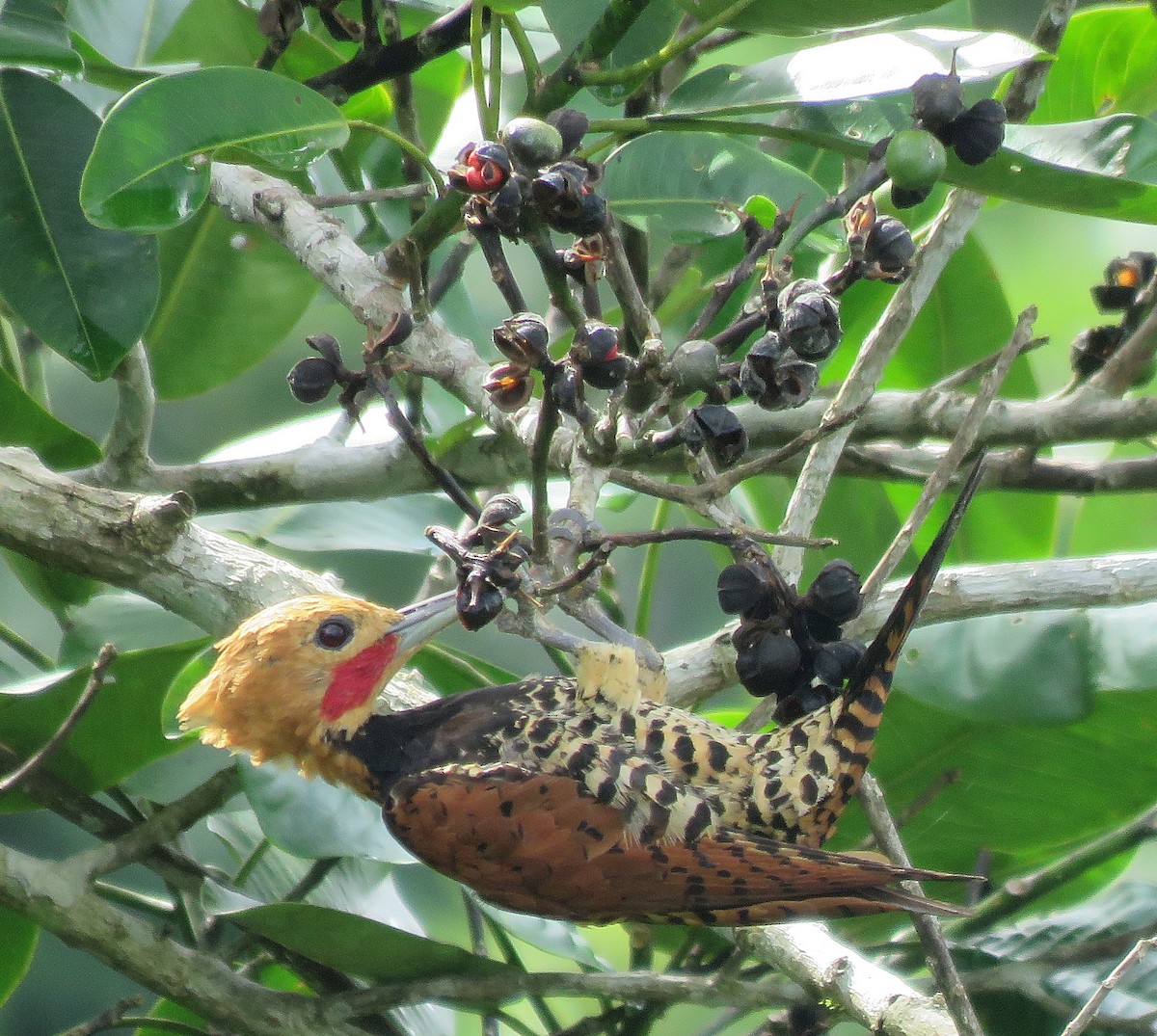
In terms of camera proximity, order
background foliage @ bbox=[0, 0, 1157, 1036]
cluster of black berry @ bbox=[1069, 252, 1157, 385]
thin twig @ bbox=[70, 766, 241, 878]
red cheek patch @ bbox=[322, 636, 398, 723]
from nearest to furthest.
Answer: background foliage @ bbox=[0, 0, 1157, 1036], thin twig @ bbox=[70, 766, 241, 878], red cheek patch @ bbox=[322, 636, 398, 723], cluster of black berry @ bbox=[1069, 252, 1157, 385]

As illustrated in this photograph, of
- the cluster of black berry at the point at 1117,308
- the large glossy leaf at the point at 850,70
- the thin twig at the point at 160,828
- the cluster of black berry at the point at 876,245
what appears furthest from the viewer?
the cluster of black berry at the point at 1117,308

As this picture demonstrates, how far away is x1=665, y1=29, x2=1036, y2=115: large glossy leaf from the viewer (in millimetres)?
1954

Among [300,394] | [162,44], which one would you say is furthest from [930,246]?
[162,44]

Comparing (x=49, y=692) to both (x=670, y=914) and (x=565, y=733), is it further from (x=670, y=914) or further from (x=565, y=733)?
(x=670, y=914)

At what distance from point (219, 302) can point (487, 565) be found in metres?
2.09

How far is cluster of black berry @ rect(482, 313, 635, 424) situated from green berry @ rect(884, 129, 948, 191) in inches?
17.2

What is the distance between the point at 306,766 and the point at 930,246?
1563 mm

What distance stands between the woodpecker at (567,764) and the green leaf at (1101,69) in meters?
1.48

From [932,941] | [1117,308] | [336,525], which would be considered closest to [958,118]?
[1117,308]

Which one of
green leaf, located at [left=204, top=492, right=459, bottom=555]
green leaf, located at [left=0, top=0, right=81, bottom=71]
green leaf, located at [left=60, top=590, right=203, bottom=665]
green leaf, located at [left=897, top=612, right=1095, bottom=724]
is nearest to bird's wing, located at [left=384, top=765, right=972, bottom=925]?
green leaf, located at [left=897, top=612, right=1095, bottom=724]

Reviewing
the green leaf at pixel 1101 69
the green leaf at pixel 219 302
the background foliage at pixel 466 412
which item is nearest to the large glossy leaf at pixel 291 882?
the background foliage at pixel 466 412

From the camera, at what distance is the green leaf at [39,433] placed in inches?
115

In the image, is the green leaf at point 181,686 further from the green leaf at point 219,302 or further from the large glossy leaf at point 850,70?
the large glossy leaf at point 850,70

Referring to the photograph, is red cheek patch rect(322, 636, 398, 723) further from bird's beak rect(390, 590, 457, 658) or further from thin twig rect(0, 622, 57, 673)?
thin twig rect(0, 622, 57, 673)
